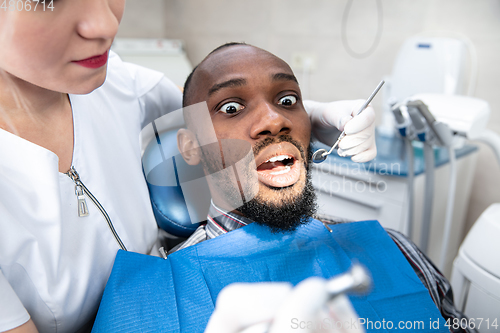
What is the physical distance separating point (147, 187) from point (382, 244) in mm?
582

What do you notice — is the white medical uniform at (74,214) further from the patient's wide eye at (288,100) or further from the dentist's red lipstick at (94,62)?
the patient's wide eye at (288,100)

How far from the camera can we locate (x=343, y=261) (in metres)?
0.68

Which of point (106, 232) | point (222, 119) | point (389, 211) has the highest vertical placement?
point (222, 119)

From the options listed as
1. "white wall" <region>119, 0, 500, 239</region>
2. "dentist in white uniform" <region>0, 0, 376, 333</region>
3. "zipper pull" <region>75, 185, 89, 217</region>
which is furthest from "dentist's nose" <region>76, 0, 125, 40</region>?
"zipper pull" <region>75, 185, 89, 217</region>

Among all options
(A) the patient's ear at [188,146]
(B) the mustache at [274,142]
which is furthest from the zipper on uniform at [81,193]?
(B) the mustache at [274,142]

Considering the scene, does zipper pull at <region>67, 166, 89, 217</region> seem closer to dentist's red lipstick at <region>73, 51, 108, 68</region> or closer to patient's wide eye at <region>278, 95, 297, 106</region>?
dentist's red lipstick at <region>73, 51, 108, 68</region>

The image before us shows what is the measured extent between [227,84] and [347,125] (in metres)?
0.26

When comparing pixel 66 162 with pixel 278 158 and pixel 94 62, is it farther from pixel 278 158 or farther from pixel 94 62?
pixel 278 158

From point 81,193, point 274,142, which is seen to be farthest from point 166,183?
point 274,142

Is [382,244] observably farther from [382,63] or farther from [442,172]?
[382,63]

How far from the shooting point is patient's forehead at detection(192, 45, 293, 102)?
71cm

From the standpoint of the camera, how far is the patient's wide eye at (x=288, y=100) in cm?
71

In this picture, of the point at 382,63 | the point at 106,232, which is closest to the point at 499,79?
the point at 382,63

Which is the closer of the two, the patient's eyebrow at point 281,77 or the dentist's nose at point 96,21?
the dentist's nose at point 96,21
